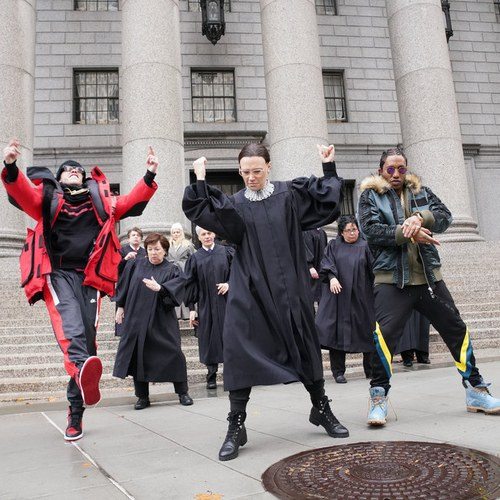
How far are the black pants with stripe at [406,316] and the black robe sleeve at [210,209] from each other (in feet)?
4.65

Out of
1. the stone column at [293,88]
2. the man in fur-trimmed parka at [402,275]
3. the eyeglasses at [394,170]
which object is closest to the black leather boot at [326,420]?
the man in fur-trimmed parka at [402,275]

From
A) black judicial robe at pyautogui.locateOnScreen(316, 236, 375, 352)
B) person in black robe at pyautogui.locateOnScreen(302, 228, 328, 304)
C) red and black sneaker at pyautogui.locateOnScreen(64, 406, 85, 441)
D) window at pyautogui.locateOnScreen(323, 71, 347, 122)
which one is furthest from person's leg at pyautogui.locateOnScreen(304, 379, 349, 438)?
window at pyautogui.locateOnScreen(323, 71, 347, 122)

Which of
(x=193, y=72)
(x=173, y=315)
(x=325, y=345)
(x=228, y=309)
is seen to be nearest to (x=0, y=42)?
(x=193, y=72)

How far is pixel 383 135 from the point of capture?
20078 mm

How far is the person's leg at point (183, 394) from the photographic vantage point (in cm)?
577

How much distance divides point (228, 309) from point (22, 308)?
6.98 metres

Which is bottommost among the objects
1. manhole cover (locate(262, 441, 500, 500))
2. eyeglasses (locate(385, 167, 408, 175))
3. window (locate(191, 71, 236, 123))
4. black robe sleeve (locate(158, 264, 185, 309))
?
manhole cover (locate(262, 441, 500, 500))

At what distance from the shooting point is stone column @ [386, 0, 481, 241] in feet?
44.6

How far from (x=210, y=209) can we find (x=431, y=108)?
11.6m

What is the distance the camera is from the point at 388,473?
292cm

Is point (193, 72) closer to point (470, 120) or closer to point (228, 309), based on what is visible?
point (470, 120)

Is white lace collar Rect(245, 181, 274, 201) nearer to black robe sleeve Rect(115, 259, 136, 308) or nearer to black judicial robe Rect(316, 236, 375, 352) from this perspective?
black robe sleeve Rect(115, 259, 136, 308)

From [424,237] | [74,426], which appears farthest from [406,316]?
[74,426]

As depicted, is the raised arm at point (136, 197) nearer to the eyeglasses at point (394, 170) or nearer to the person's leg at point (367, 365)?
the eyeglasses at point (394, 170)
